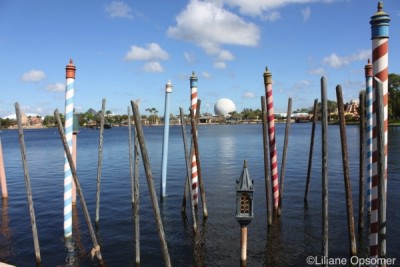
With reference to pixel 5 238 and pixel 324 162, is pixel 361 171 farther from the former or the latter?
pixel 5 238

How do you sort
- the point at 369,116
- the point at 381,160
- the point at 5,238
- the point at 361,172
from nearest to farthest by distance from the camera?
the point at 381,160 < the point at 369,116 < the point at 361,172 < the point at 5,238

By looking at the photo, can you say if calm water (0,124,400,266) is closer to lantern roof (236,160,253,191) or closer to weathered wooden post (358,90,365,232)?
weathered wooden post (358,90,365,232)

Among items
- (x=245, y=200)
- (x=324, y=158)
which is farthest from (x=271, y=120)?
(x=245, y=200)

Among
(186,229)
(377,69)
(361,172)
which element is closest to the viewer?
(377,69)

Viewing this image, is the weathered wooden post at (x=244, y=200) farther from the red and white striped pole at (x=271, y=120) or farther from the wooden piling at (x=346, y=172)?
the red and white striped pole at (x=271, y=120)

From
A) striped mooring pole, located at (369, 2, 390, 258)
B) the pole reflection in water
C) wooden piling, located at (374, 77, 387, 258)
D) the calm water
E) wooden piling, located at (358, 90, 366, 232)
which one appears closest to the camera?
wooden piling, located at (374, 77, 387, 258)

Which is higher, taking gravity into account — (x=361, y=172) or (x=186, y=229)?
(x=361, y=172)

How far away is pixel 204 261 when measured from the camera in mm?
10492

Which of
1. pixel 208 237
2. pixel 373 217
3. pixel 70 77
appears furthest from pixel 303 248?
pixel 70 77

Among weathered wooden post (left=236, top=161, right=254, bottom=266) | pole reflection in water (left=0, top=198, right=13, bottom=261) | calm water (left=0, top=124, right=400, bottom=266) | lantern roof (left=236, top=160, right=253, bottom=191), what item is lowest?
pole reflection in water (left=0, top=198, right=13, bottom=261)

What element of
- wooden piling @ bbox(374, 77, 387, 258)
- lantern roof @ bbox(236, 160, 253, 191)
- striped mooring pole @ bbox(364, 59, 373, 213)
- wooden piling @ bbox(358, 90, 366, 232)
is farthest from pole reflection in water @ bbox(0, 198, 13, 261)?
striped mooring pole @ bbox(364, 59, 373, 213)

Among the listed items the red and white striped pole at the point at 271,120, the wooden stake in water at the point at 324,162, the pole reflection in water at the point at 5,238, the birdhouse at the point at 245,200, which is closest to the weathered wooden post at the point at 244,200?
the birdhouse at the point at 245,200

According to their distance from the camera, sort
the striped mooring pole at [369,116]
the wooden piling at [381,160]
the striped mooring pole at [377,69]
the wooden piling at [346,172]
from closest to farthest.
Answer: the wooden piling at [381,160] < the striped mooring pole at [377,69] < the wooden piling at [346,172] < the striped mooring pole at [369,116]

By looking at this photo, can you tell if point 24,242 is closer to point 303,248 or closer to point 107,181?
point 303,248
